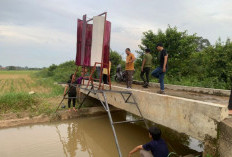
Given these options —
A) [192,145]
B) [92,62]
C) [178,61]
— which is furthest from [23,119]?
[178,61]

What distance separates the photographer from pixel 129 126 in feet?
22.3

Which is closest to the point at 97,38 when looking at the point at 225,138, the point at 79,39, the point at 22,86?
the point at 79,39

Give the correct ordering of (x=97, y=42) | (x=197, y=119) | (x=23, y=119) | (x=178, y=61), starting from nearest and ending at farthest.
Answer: (x=197, y=119) < (x=97, y=42) < (x=23, y=119) < (x=178, y=61)

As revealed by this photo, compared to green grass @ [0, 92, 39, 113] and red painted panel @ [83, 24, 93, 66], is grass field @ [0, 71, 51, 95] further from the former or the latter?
red painted panel @ [83, 24, 93, 66]

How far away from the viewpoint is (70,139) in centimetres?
560

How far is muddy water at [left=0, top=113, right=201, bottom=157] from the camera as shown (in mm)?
4652

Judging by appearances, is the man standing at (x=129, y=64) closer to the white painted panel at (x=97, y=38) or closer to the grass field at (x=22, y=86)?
the white painted panel at (x=97, y=38)

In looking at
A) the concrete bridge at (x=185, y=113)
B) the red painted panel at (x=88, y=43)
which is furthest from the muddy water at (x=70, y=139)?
the red painted panel at (x=88, y=43)

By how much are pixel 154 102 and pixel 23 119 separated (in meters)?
5.09

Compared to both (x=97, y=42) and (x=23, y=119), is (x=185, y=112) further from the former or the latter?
(x=23, y=119)

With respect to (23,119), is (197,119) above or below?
above

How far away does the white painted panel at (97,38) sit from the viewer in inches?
180

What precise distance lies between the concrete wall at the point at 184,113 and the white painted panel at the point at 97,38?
1.45 meters

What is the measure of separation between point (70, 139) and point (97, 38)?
10.6 feet
